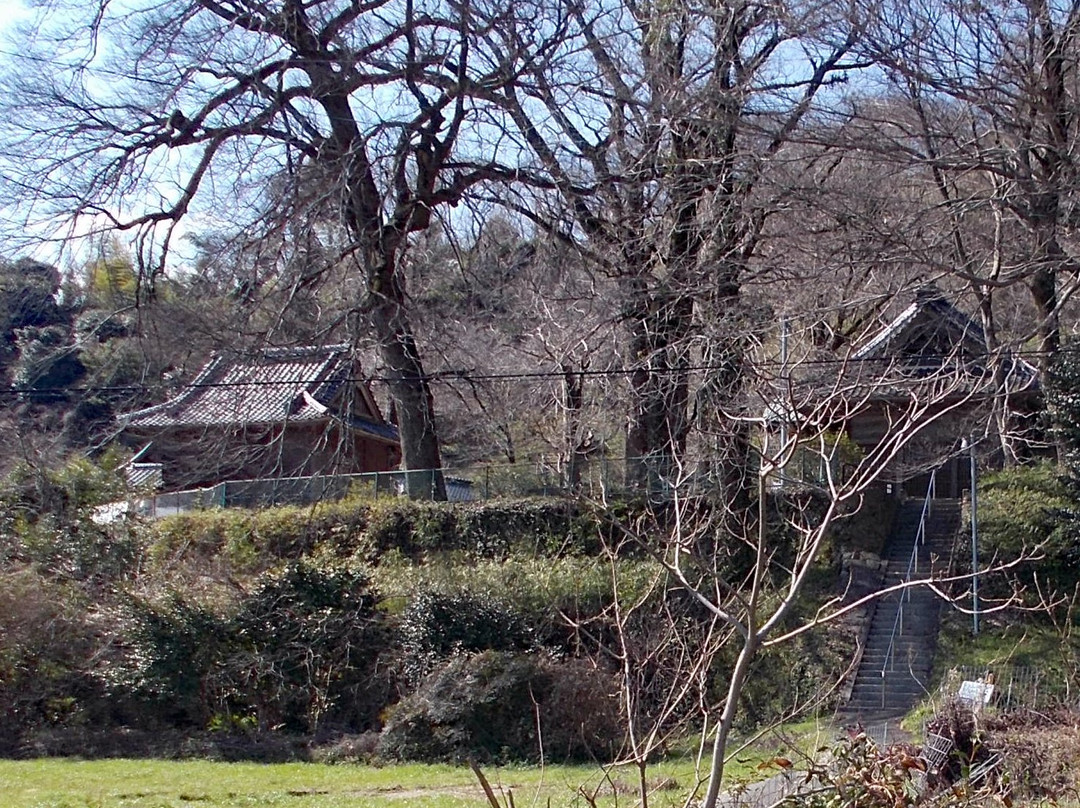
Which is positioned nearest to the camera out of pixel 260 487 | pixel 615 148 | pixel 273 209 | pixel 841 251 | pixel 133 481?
pixel 841 251

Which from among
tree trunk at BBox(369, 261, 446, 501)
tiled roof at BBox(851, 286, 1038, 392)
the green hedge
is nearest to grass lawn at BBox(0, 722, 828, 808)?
tree trunk at BBox(369, 261, 446, 501)

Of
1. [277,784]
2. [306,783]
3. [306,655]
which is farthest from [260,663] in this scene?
[277,784]

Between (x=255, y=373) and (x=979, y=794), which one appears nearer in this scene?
(x=979, y=794)

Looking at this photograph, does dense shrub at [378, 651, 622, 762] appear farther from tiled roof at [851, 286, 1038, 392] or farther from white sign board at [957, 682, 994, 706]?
tiled roof at [851, 286, 1038, 392]

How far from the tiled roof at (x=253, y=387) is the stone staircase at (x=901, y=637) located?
10663 millimetres

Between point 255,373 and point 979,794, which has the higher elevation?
point 255,373

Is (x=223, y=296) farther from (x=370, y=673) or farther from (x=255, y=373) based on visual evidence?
(x=370, y=673)

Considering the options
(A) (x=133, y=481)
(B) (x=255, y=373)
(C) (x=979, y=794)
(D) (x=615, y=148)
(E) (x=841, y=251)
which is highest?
(D) (x=615, y=148)

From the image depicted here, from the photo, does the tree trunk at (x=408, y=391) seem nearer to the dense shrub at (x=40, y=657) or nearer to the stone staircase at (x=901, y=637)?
the dense shrub at (x=40, y=657)

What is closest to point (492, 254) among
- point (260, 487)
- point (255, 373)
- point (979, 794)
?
point (255, 373)

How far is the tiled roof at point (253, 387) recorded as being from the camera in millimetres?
21438

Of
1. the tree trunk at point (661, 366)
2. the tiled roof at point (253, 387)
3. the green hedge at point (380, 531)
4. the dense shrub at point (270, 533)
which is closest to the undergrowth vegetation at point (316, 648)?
the green hedge at point (380, 531)

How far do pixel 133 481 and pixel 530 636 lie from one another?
10.0m

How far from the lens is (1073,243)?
69.8ft
